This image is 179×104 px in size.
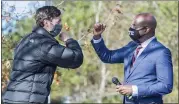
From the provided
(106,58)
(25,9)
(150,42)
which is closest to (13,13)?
(25,9)

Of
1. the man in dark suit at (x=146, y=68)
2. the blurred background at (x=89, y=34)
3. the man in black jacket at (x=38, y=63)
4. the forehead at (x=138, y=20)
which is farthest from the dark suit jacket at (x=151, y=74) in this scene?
the blurred background at (x=89, y=34)

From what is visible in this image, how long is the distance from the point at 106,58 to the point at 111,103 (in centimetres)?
2487

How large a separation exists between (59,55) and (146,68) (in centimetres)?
78

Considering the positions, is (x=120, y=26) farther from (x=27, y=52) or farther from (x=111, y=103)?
(x=27, y=52)

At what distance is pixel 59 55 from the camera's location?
17.7 ft

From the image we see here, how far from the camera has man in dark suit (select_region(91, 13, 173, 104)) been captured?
218 inches

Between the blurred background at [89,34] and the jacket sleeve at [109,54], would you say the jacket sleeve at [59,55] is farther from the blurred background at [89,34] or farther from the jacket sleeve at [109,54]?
the blurred background at [89,34]

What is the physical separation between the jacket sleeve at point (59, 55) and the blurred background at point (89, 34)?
2772 millimetres

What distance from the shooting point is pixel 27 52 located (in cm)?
551

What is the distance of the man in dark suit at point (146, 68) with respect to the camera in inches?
218

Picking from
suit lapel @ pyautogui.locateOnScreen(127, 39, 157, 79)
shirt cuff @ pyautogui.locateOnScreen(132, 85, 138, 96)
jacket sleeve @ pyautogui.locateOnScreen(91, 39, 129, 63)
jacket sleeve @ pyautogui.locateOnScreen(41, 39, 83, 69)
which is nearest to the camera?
jacket sleeve @ pyautogui.locateOnScreen(41, 39, 83, 69)

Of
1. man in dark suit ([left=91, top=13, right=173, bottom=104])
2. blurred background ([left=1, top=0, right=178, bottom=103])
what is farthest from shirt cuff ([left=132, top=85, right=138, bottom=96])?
blurred background ([left=1, top=0, right=178, bottom=103])

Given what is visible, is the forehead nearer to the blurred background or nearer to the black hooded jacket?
the black hooded jacket

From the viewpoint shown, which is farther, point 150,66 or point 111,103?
point 111,103
